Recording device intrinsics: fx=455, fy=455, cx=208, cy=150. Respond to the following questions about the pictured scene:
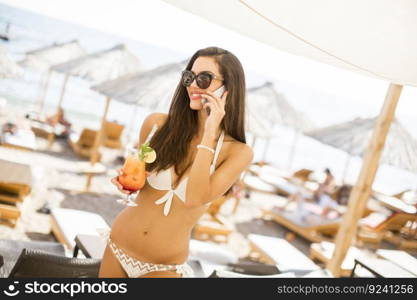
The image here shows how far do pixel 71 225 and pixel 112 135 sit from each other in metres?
7.14

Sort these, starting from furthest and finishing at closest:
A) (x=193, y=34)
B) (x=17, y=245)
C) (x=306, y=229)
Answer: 1. (x=193, y=34)
2. (x=306, y=229)
3. (x=17, y=245)

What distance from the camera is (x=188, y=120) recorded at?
1992 mm

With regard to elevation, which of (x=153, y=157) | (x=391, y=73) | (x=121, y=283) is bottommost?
(x=121, y=283)

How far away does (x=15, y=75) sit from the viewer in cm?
797

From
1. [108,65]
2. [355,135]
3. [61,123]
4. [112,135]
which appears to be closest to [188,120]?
[355,135]

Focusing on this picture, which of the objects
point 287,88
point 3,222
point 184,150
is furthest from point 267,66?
point 184,150

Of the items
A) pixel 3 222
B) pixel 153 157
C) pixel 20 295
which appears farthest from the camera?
pixel 3 222

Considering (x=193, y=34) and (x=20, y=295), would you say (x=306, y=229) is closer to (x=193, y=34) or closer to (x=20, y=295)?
(x=20, y=295)

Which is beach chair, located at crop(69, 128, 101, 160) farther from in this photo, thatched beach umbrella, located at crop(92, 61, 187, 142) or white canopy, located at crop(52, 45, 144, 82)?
thatched beach umbrella, located at crop(92, 61, 187, 142)

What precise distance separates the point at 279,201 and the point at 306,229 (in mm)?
2636

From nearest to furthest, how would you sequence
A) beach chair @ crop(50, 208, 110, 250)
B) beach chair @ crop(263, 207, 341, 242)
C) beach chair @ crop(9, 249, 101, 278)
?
beach chair @ crop(9, 249, 101, 278) < beach chair @ crop(50, 208, 110, 250) < beach chair @ crop(263, 207, 341, 242)

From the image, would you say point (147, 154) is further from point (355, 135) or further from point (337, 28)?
point (355, 135)

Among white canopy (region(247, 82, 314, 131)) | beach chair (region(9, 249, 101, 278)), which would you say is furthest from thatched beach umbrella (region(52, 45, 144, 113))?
beach chair (region(9, 249, 101, 278))

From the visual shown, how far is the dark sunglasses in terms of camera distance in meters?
1.83
